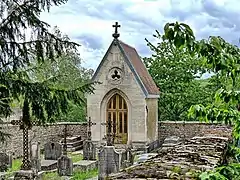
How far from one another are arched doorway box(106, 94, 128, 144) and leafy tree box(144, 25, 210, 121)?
15.4ft

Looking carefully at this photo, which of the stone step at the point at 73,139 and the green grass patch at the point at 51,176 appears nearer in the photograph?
the green grass patch at the point at 51,176

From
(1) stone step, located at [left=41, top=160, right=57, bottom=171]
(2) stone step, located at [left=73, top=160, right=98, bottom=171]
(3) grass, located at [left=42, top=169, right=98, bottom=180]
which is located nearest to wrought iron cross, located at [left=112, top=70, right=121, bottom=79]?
(2) stone step, located at [left=73, top=160, right=98, bottom=171]

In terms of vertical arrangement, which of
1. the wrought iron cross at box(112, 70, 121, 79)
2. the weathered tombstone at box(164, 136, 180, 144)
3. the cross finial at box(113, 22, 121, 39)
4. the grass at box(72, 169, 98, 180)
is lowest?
the grass at box(72, 169, 98, 180)

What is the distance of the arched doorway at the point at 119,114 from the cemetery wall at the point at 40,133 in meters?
2.63

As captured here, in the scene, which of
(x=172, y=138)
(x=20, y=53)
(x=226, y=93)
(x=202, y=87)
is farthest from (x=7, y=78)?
(x=202, y=87)

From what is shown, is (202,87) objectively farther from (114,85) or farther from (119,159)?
(119,159)

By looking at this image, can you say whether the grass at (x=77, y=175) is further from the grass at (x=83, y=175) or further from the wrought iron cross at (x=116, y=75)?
the wrought iron cross at (x=116, y=75)

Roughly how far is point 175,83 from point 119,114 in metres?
5.57

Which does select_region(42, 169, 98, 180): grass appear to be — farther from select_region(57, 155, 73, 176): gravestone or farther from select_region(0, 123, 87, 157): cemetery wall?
select_region(0, 123, 87, 157): cemetery wall

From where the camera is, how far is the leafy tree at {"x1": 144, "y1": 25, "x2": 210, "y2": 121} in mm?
24594

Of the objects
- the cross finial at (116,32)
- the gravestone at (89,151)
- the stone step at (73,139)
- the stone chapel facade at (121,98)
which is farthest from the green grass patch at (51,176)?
the cross finial at (116,32)

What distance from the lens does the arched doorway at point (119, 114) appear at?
20.4 meters

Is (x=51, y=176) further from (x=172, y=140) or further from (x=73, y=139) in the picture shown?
(x=172, y=140)

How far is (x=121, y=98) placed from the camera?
802 inches
